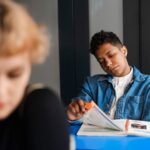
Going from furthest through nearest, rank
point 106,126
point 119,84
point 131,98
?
point 119,84 < point 131,98 < point 106,126

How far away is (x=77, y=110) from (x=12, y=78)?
3.51 feet

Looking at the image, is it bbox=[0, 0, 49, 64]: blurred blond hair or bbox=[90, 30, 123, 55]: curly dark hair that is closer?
bbox=[0, 0, 49, 64]: blurred blond hair

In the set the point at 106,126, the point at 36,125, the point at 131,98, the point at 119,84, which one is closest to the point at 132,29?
the point at 119,84

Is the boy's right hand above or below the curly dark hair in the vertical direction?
below

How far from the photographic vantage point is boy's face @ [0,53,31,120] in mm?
492

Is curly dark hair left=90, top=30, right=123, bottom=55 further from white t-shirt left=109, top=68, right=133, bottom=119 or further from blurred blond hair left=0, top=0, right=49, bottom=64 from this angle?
blurred blond hair left=0, top=0, right=49, bottom=64

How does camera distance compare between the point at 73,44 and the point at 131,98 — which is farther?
the point at 73,44

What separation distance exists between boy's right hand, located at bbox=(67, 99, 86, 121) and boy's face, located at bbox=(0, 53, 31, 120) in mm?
982

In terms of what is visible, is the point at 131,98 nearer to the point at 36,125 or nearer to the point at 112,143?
the point at 112,143

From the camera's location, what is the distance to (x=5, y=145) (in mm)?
569

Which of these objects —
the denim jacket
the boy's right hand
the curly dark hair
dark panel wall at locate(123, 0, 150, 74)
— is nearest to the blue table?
the boy's right hand

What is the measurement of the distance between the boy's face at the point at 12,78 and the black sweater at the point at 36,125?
4 cm

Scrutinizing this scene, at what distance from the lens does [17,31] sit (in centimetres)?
48

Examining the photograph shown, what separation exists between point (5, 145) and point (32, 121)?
60 millimetres
